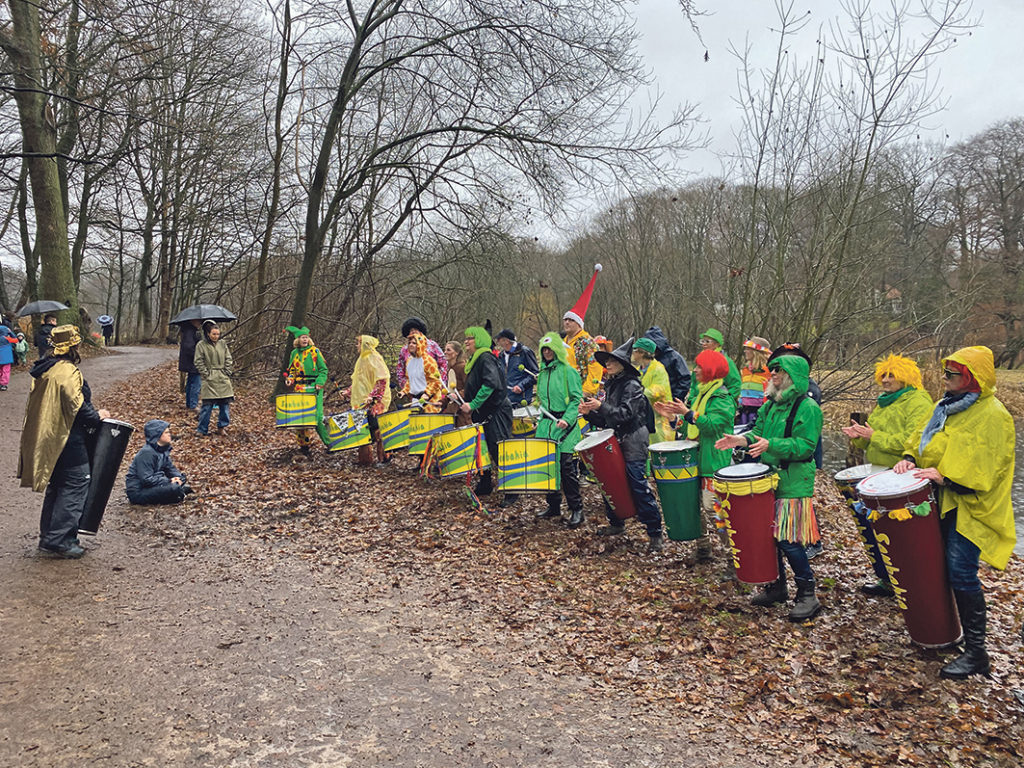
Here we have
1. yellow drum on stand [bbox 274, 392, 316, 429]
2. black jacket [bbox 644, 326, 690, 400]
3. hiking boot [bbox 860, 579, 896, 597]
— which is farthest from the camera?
yellow drum on stand [bbox 274, 392, 316, 429]

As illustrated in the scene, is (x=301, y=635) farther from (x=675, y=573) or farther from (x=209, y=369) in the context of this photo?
(x=209, y=369)

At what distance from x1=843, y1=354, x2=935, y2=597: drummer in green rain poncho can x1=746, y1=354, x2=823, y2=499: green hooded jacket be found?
34cm

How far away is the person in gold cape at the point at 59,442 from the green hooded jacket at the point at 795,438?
5.10 m

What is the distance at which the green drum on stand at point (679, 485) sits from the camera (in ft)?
18.8

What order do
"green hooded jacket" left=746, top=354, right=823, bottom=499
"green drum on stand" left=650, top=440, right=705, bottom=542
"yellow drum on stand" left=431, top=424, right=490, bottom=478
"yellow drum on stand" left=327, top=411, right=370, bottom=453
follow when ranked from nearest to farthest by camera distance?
"green hooded jacket" left=746, top=354, right=823, bottom=499 → "green drum on stand" left=650, top=440, right=705, bottom=542 → "yellow drum on stand" left=431, top=424, right=490, bottom=478 → "yellow drum on stand" left=327, top=411, right=370, bottom=453

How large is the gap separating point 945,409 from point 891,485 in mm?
537

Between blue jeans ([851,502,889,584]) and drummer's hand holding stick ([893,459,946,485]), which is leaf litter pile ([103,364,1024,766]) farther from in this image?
drummer's hand holding stick ([893,459,946,485])

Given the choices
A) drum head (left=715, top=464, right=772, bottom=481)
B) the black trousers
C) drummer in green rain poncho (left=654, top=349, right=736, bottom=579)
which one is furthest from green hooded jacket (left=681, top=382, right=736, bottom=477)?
the black trousers

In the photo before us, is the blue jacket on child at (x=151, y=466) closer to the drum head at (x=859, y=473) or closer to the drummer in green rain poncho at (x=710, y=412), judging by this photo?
the drummer in green rain poncho at (x=710, y=412)

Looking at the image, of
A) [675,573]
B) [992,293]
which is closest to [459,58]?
[675,573]

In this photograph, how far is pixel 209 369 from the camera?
11.4 metres

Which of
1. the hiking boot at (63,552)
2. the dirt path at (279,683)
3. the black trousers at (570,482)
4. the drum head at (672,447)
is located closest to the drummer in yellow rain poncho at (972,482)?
the dirt path at (279,683)

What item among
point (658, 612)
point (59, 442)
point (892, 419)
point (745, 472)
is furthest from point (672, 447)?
point (59, 442)

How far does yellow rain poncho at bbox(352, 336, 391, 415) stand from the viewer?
31.0 feet
